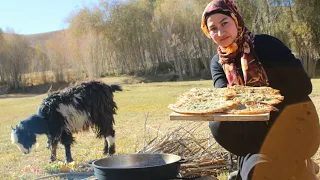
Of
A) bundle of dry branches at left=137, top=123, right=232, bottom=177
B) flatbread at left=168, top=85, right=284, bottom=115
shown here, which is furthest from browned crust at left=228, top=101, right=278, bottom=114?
bundle of dry branches at left=137, top=123, right=232, bottom=177

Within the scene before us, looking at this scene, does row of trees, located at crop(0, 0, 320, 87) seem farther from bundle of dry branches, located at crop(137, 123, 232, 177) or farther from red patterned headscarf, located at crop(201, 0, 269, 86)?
red patterned headscarf, located at crop(201, 0, 269, 86)

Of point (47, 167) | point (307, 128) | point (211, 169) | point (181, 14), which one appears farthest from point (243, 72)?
point (181, 14)

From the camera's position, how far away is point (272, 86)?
2.57 meters

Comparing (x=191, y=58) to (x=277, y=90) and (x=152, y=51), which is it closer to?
(x=152, y=51)

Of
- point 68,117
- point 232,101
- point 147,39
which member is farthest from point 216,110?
point 147,39

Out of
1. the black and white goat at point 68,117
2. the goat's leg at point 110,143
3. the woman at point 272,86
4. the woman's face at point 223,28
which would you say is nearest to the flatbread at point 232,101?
the woman at point 272,86

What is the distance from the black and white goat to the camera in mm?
5188

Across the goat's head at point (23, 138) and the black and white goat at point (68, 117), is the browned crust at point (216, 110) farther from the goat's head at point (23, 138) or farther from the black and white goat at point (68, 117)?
the goat's head at point (23, 138)

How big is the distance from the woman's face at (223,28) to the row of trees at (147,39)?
26625 millimetres

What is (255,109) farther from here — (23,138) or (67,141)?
(23,138)

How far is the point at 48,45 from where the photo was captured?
34.5 metres

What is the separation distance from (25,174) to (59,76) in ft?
98.5

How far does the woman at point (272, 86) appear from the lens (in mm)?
2439

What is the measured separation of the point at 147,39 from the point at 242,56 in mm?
33365
